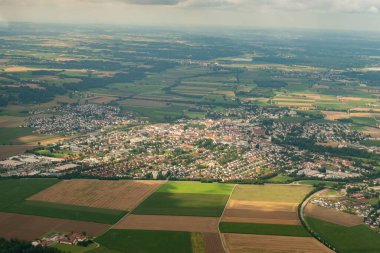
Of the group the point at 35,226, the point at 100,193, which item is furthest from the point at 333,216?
the point at 35,226

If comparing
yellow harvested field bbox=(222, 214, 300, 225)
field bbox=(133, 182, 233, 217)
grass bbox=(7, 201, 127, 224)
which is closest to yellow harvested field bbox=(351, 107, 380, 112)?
field bbox=(133, 182, 233, 217)

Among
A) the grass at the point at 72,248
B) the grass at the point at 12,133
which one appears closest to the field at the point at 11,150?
the grass at the point at 12,133

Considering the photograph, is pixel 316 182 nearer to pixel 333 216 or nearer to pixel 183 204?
pixel 333 216

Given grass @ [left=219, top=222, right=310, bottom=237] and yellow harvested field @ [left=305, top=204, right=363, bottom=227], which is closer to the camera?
grass @ [left=219, top=222, right=310, bottom=237]

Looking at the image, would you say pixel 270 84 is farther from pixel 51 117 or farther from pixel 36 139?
pixel 36 139

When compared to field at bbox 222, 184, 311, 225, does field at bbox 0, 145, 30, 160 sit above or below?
below

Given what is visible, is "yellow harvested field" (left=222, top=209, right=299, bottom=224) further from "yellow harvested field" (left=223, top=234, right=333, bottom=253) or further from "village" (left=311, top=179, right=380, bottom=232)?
"village" (left=311, top=179, right=380, bottom=232)

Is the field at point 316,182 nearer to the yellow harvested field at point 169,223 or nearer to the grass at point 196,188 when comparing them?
the grass at point 196,188
